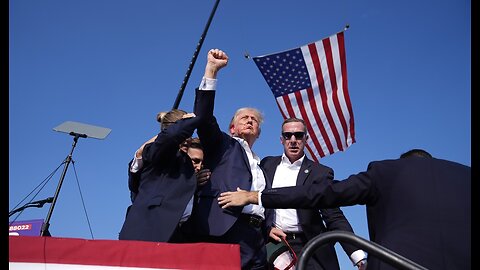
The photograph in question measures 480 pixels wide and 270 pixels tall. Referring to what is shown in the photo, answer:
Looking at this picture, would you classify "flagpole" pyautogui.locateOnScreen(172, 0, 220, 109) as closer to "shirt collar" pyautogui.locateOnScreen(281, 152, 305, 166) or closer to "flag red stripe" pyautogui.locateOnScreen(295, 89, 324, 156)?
"shirt collar" pyautogui.locateOnScreen(281, 152, 305, 166)

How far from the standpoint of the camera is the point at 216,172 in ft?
11.0

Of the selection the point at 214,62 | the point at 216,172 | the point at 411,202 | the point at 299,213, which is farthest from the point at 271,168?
the point at 411,202

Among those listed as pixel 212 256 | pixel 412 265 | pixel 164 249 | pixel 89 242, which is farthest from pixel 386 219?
pixel 89 242

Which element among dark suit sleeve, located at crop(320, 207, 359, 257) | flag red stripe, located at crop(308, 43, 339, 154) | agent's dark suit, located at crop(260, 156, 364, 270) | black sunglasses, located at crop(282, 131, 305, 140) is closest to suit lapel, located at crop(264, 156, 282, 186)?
agent's dark suit, located at crop(260, 156, 364, 270)

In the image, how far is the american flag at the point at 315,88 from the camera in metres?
8.09

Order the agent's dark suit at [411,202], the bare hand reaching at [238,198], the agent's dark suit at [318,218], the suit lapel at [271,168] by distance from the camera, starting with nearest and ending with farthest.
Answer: the agent's dark suit at [411,202]
the bare hand reaching at [238,198]
the agent's dark suit at [318,218]
the suit lapel at [271,168]

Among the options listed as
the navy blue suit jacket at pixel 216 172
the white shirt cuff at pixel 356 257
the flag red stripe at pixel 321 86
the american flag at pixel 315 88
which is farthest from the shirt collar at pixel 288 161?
the flag red stripe at pixel 321 86

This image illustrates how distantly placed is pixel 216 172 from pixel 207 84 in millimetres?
660

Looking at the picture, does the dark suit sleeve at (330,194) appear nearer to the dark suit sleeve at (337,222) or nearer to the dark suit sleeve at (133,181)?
the dark suit sleeve at (133,181)

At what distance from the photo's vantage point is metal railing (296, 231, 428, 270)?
1.80 metres

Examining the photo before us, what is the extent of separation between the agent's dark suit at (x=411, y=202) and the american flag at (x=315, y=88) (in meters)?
5.45

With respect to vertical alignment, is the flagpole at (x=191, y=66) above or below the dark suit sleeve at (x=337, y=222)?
above

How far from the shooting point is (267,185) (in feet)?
12.3

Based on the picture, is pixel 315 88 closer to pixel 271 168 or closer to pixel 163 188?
pixel 271 168
